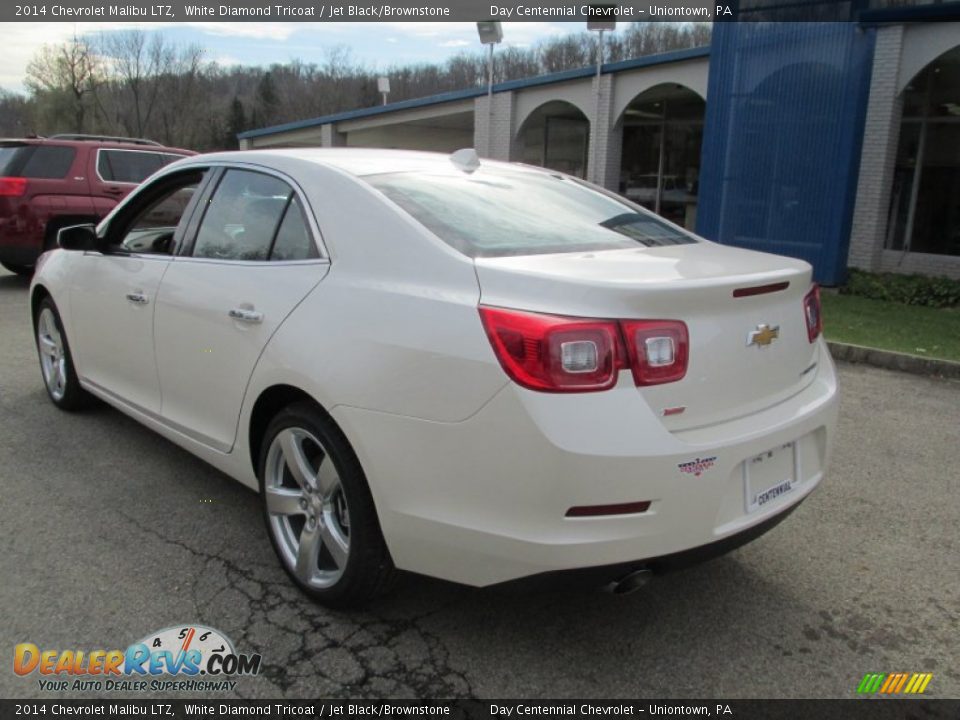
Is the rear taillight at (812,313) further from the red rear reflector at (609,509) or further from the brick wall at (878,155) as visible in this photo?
the brick wall at (878,155)

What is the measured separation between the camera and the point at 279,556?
2.95 m

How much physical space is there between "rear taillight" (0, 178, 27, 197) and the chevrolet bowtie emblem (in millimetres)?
9860

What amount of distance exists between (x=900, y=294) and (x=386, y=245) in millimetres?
9759

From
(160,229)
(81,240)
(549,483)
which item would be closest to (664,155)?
(160,229)

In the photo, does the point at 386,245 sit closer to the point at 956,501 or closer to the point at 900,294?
the point at 956,501

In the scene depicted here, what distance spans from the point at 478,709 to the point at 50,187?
9795 mm

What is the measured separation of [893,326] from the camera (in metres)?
8.34

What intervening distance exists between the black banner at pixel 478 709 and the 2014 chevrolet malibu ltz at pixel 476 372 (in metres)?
0.39

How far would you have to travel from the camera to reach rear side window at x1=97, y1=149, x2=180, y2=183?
33.5 ft

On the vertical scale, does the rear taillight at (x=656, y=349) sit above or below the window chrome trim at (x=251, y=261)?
below

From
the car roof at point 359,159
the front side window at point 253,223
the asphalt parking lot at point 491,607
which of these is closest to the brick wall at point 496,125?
the car roof at point 359,159

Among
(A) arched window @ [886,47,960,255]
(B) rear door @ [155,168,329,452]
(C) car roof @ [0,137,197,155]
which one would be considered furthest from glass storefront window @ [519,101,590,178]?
(B) rear door @ [155,168,329,452]

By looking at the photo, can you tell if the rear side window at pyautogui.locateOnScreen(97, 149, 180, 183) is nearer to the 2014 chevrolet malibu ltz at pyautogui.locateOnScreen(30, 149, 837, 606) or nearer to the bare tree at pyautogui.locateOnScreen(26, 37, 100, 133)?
the 2014 chevrolet malibu ltz at pyautogui.locateOnScreen(30, 149, 837, 606)

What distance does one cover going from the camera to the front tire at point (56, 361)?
4727mm
